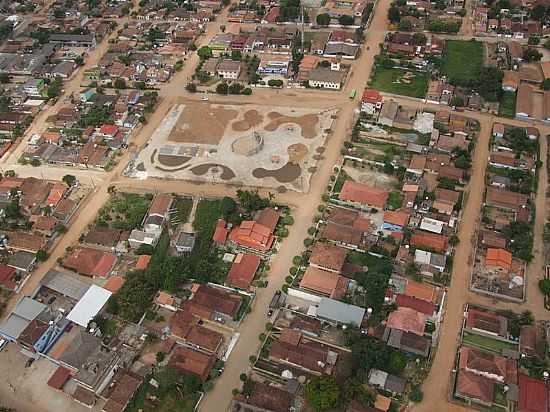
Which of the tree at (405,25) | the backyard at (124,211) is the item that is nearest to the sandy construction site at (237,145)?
the backyard at (124,211)

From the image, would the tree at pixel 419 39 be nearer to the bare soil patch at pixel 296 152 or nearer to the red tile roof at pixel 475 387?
the bare soil patch at pixel 296 152

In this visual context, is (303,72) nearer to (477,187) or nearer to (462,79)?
(462,79)

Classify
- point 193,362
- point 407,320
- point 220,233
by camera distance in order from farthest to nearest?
point 220,233
point 407,320
point 193,362

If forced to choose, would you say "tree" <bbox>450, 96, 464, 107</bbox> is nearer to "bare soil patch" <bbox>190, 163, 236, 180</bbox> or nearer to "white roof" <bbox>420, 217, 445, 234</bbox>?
"white roof" <bbox>420, 217, 445, 234</bbox>

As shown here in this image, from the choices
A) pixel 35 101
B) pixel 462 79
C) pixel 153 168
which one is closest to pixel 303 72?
pixel 462 79

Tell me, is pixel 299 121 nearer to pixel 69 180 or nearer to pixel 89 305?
pixel 69 180

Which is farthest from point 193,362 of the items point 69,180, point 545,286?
point 545,286

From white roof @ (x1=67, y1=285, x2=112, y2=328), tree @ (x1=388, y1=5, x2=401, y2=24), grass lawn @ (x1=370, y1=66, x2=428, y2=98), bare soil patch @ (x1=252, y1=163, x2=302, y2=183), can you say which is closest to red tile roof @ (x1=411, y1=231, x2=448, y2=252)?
bare soil patch @ (x1=252, y1=163, x2=302, y2=183)
